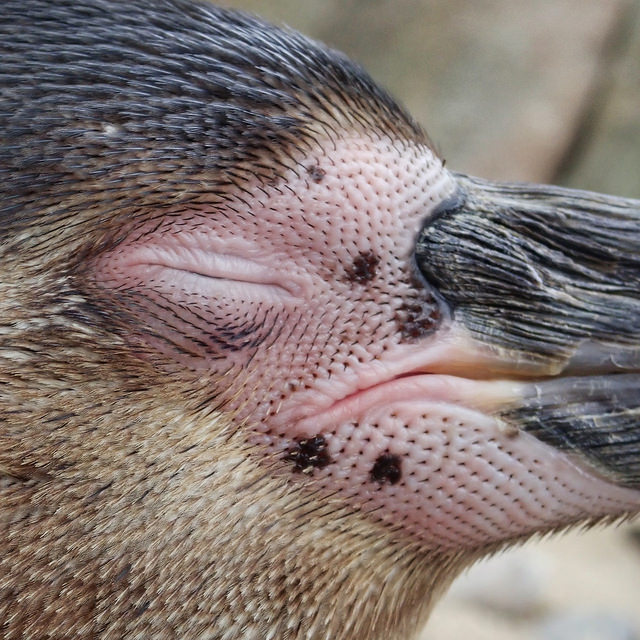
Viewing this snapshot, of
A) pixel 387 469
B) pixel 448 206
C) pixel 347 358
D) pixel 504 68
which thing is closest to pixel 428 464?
pixel 387 469

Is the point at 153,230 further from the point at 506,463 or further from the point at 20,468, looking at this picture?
the point at 506,463

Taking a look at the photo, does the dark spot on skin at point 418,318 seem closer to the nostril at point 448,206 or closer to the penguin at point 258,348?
the penguin at point 258,348

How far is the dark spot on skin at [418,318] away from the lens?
105 cm

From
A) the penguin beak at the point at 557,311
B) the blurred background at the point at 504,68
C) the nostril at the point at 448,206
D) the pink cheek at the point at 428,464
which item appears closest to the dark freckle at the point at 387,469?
the pink cheek at the point at 428,464

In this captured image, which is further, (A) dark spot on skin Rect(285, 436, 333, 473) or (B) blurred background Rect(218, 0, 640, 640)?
(B) blurred background Rect(218, 0, 640, 640)

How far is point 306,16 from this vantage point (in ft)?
16.8

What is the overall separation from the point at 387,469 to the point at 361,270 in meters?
0.24

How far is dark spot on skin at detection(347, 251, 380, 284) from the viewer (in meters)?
1.07

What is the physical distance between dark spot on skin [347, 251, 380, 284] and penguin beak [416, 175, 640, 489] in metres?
0.06

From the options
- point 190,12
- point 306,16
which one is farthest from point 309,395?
point 306,16

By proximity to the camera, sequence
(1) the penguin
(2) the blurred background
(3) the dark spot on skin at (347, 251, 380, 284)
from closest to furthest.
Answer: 1. (1) the penguin
2. (3) the dark spot on skin at (347, 251, 380, 284)
3. (2) the blurred background

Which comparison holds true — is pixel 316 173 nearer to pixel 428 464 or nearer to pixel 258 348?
pixel 258 348

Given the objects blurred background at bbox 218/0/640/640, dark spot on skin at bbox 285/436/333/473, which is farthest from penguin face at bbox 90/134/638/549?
blurred background at bbox 218/0/640/640

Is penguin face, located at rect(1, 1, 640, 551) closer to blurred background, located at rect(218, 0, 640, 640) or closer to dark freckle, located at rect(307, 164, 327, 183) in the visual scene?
dark freckle, located at rect(307, 164, 327, 183)
